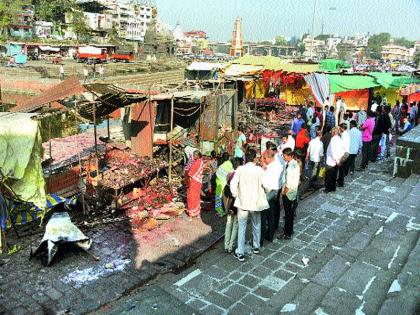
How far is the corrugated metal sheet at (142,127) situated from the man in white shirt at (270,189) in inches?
184

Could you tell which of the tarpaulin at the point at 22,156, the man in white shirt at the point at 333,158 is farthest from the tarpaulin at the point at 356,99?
the tarpaulin at the point at 22,156

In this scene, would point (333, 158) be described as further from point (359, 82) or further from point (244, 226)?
point (359, 82)

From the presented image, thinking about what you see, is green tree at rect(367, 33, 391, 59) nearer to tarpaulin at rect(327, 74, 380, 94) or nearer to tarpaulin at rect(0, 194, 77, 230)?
tarpaulin at rect(327, 74, 380, 94)

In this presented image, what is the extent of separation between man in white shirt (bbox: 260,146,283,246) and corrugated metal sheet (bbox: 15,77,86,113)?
3524 mm

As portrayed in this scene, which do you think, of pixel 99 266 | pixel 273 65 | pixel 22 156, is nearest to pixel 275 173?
pixel 99 266

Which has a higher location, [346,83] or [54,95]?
[346,83]

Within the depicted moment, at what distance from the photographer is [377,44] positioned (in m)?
176

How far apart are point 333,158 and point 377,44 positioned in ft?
623

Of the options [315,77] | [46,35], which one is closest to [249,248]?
[315,77]

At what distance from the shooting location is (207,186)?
30.3 feet

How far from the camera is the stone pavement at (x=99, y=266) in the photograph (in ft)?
17.4

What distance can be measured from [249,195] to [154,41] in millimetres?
55266

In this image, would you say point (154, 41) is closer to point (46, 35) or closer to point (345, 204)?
point (46, 35)

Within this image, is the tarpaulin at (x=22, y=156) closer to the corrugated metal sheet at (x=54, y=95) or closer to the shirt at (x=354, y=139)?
the corrugated metal sheet at (x=54, y=95)
